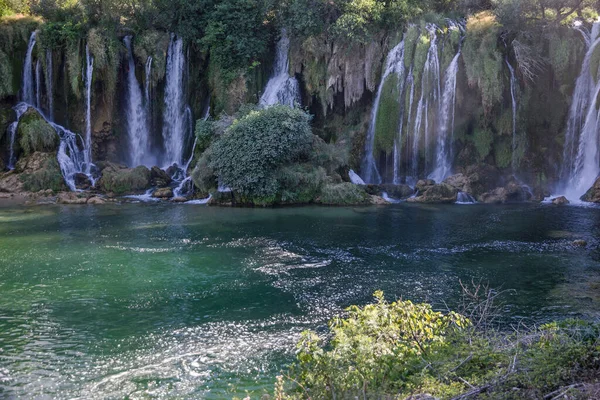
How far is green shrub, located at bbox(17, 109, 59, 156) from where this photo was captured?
34156mm

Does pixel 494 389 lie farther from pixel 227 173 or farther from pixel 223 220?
pixel 227 173

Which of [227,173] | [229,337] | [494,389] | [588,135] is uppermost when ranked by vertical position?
[588,135]

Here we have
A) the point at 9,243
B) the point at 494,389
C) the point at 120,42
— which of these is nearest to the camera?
the point at 494,389

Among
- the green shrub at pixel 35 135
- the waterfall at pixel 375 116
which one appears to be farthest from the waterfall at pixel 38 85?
the waterfall at pixel 375 116

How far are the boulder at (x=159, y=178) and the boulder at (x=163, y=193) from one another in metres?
1.78

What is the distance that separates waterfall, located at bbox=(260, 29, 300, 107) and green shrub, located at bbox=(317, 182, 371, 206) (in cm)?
822

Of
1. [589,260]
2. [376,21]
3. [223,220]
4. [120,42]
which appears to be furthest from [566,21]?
[120,42]

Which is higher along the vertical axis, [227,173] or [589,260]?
[227,173]

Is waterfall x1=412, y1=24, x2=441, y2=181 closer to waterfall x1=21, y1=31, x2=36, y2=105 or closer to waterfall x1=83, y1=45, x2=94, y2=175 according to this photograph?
waterfall x1=83, y1=45, x2=94, y2=175

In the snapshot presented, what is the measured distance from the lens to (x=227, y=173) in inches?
1145

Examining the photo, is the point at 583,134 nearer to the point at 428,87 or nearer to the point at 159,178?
the point at 428,87

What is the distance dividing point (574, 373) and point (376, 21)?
30522 mm

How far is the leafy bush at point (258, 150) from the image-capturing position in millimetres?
28859

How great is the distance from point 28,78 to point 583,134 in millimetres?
33565
